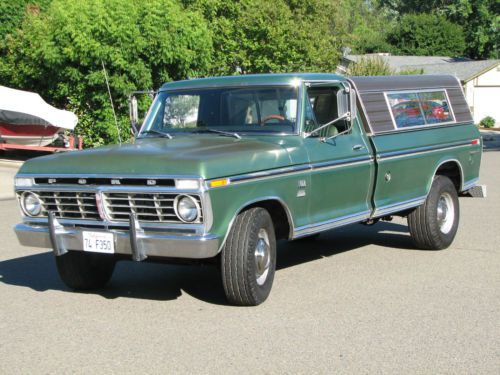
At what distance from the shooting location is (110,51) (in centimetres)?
2291

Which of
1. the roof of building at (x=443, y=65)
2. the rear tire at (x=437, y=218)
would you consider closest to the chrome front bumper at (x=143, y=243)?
the rear tire at (x=437, y=218)

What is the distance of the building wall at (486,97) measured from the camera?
5366cm

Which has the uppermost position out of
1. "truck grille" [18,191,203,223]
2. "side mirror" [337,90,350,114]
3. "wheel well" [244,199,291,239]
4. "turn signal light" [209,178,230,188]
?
"side mirror" [337,90,350,114]

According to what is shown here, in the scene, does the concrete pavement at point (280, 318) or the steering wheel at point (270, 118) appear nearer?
the concrete pavement at point (280, 318)

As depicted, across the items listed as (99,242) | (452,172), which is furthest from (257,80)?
(452,172)

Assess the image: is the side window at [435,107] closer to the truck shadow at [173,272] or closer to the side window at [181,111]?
the truck shadow at [173,272]

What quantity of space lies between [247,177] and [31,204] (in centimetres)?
197

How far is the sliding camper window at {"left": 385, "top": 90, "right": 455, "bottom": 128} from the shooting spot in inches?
366

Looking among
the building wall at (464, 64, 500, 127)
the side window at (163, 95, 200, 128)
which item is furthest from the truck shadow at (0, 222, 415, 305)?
the building wall at (464, 64, 500, 127)

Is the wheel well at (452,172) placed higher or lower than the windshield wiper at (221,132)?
lower

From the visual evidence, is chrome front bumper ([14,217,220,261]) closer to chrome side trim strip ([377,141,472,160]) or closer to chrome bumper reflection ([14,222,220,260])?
chrome bumper reflection ([14,222,220,260])

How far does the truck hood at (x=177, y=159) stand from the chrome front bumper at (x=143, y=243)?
18.1 inches

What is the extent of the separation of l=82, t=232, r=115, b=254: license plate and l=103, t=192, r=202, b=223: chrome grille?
166mm

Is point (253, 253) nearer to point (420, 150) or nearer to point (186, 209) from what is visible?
point (186, 209)
